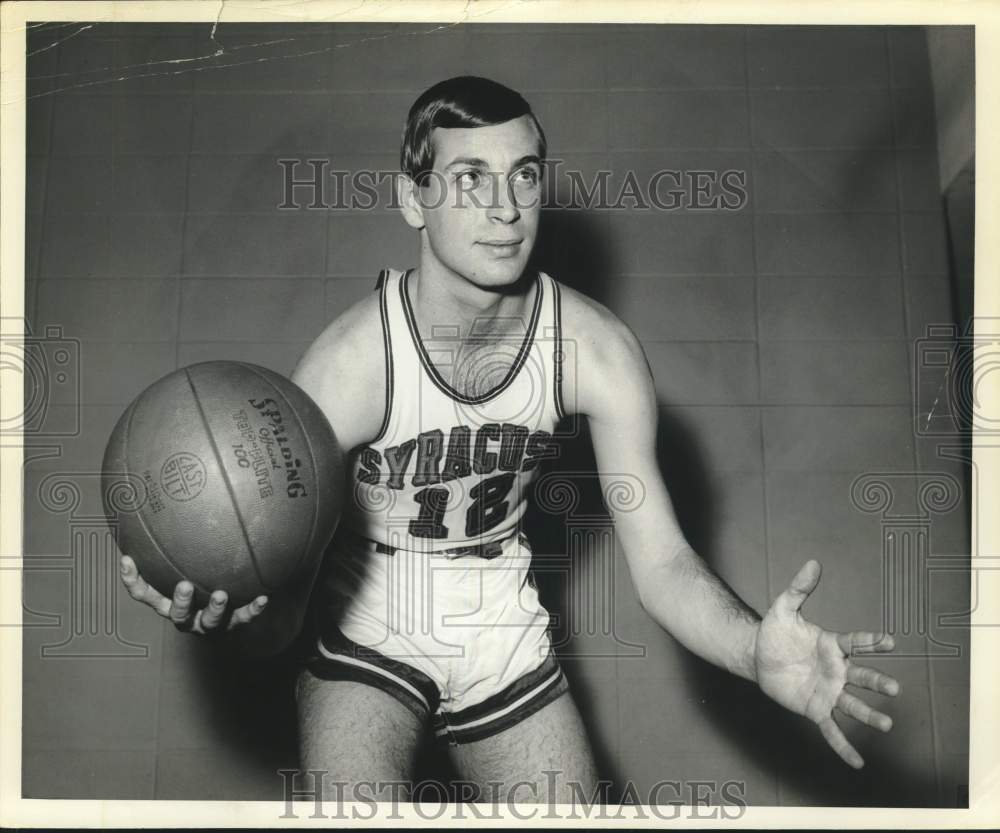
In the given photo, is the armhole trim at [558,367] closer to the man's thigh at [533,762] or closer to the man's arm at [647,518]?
the man's arm at [647,518]

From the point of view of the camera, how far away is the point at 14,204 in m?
1.96

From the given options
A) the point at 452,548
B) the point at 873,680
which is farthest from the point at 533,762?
the point at 873,680

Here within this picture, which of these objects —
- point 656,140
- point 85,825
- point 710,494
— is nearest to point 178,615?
point 85,825

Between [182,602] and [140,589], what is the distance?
78 millimetres

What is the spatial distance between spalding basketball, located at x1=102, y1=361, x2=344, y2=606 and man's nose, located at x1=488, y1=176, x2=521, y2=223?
1.77 feet

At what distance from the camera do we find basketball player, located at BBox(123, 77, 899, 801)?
1750 mm

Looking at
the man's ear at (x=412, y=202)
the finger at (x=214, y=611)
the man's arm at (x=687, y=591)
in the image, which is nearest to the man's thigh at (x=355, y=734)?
the finger at (x=214, y=611)

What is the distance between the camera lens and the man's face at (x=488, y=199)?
5.75ft

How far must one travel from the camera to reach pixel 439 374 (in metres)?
1.80

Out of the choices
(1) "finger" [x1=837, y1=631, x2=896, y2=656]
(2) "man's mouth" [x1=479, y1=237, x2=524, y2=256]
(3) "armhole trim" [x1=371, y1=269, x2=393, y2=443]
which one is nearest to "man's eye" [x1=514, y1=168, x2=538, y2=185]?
(2) "man's mouth" [x1=479, y1=237, x2=524, y2=256]

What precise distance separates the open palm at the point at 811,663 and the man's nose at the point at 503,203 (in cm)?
78

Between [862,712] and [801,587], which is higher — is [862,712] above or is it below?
below

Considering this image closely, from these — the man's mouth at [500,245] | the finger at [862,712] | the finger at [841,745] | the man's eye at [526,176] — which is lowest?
the finger at [841,745]

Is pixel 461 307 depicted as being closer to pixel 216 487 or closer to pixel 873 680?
pixel 216 487
